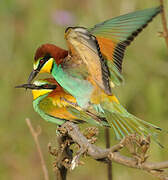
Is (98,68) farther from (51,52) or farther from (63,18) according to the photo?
(63,18)

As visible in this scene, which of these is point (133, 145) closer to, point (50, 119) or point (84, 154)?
point (84, 154)

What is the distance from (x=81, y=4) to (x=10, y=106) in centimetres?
162

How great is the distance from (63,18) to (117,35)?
1930 millimetres

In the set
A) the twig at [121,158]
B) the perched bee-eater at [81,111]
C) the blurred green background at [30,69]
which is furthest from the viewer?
the blurred green background at [30,69]

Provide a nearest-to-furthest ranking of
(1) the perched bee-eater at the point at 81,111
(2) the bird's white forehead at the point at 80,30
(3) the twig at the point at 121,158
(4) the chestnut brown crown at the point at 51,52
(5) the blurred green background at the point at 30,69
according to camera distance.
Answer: (3) the twig at the point at 121,158 → (2) the bird's white forehead at the point at 80,30 → (1) the perched bee-eater at the point at 81,111 → (4) the chestnut brown crown at the point at 51,52 → (5) the blurred green background at the point at 30,69

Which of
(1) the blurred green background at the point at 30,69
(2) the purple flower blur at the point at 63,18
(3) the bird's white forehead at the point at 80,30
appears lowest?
(1) the blurred green background at the point at 30,69

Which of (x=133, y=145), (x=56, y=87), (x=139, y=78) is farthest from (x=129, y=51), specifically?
(x=133, y=145)

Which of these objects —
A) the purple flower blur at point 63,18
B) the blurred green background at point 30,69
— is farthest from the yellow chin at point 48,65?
the purple flower blur at point 63,18

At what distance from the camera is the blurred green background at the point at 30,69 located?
11.1 feet

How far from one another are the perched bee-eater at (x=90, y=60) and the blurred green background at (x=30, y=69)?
0.93m

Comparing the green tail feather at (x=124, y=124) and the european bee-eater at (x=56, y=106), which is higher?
the european bee-eater at (x=56, y=106)

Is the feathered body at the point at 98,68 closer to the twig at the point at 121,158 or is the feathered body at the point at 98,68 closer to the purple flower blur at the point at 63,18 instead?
the twig at the point at 121,158

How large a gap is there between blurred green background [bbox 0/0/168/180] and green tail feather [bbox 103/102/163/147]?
0.98 meters

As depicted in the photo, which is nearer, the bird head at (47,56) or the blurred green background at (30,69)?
the bird head at (47,56)
